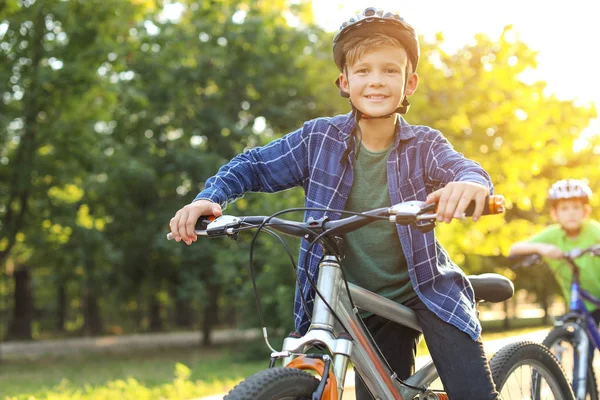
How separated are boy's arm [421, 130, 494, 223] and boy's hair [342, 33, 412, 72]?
1.11 feet

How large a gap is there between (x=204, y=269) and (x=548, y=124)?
915cm

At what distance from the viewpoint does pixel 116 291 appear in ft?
72.4

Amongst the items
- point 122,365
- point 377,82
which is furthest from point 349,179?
point 122,365

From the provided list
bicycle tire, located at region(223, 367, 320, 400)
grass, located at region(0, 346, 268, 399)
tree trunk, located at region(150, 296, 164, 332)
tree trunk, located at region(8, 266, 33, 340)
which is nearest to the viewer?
bicycle tire, located at region(223, 367, 320, 400)

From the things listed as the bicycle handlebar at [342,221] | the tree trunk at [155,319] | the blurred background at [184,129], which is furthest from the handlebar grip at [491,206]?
the tree trunk at [155,319]

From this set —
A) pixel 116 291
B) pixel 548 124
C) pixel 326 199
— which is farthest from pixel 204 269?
pixel 326 199

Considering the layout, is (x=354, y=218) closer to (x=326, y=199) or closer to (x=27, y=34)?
(x=326, y=199)

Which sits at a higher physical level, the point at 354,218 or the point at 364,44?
the point at 364,44

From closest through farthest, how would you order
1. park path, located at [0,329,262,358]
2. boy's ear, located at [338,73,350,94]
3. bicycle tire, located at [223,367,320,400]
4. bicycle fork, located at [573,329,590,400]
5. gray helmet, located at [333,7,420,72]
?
1. bicycle tire, located at [223,367,320,400]
2. gray helmet, located at [333,7,420,72]
3. boy's ear, located at [338,73,350,94]
4. bicycle fork, located at [573,329,590,400]
5. park path, located at [0,329,262,358]

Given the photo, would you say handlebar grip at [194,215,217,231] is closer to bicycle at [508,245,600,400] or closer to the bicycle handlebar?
the bicycle handlebar

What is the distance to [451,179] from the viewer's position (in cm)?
257

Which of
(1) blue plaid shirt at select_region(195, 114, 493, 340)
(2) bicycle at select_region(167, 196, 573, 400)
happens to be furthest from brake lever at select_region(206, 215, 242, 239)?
(1) blue plaid shirt at select_region(195, 114, 493, 340)

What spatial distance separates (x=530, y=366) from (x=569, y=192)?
2251 millimetres

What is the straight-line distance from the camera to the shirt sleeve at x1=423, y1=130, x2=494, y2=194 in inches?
94.7
